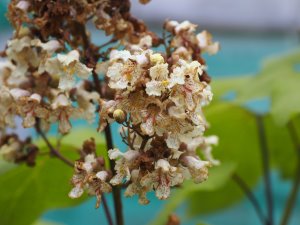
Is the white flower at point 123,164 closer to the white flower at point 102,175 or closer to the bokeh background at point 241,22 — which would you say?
the white flower at point 102,175

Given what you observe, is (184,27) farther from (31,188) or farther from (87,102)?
(31,188)

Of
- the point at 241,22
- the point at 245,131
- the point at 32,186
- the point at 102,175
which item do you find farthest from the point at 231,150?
the point at 241,22

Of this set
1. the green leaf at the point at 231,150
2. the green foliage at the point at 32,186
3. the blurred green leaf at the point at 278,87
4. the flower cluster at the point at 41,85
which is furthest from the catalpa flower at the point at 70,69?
the green leaf at the point at 231,150

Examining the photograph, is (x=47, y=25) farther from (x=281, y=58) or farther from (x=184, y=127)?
(x=281, y=58)

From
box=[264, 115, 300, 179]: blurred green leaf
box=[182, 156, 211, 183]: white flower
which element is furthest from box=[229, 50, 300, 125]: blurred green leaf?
box=[182, 156, 211, 183]: white flower

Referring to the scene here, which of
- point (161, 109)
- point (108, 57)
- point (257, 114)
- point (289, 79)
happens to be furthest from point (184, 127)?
point (257, 114)

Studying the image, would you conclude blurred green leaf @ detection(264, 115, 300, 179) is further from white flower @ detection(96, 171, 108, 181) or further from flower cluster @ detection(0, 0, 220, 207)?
white flower @ detection(96, 171, 108, 181)

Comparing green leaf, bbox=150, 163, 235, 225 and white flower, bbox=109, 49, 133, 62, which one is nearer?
white flower, bbox=109, 49, 133, 62
